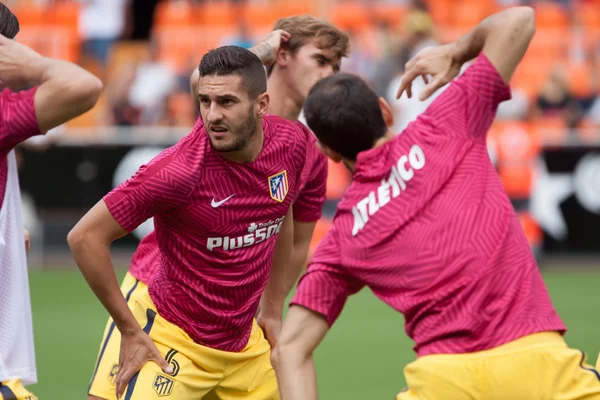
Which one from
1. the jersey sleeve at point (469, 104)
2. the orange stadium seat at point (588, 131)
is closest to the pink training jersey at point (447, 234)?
the jersey sleeve at point (469, 104)

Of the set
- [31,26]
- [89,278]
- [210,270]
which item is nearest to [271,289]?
[210,270]

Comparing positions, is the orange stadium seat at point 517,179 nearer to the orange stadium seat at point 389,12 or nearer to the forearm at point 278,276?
the orange stadium seat at point 389,12

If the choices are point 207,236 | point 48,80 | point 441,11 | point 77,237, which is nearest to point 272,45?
point 207,236

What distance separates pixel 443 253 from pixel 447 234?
72 mm

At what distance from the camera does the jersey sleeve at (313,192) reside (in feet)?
18.3

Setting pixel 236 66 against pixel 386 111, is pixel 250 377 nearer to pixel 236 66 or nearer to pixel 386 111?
pixel 236 66

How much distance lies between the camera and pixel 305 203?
5.72 m

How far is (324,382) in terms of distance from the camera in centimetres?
812

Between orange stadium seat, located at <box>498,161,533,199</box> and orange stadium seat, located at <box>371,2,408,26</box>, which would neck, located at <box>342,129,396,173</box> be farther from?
orange stadium seat, located at <box>371,2,408,26</box>

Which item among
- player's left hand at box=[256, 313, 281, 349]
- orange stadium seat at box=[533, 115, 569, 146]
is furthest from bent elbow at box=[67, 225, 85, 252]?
orange stadium seat at box=[533, 115, 569, 146]

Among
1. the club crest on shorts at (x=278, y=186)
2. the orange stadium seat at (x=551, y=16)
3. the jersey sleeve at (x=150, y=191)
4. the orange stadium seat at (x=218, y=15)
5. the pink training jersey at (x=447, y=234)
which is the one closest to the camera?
the pink training jersey at (x=447, y=234)

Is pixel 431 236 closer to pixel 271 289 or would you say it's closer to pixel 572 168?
pixel 271 289

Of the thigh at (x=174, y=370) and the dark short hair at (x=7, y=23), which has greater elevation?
the dark short hair at (x=7, y=23)

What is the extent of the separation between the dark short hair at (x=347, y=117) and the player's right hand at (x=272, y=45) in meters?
1.53
